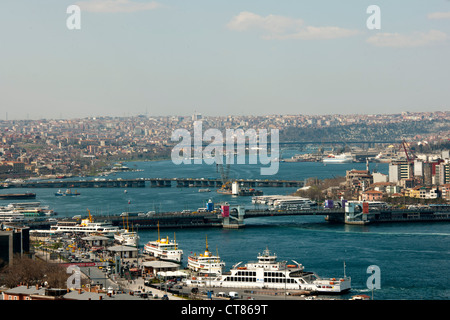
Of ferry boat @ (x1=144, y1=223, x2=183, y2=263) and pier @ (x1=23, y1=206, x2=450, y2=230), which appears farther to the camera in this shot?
pier @ (x1=23, y1=206, x2=450, y2=230)

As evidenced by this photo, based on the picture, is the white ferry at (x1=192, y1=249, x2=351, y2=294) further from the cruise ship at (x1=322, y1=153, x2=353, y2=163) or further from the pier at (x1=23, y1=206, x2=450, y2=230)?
the cruise ship at (x1=322, y1=153, x2=353, y2=163)

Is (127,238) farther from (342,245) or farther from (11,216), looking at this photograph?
(11,216)

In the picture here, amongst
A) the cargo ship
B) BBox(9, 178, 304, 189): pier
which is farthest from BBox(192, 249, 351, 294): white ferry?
BBox(9, 178, 304, 189): pier

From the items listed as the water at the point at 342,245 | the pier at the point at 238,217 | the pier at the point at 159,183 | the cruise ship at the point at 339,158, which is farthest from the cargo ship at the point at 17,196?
the cruise ship at the point at 339,158

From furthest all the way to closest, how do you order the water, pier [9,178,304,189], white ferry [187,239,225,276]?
pier [9,178,304,189], white ferry [187,239,225,276], the water

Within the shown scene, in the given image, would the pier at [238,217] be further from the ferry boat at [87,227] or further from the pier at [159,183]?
the pier at [159,183]
